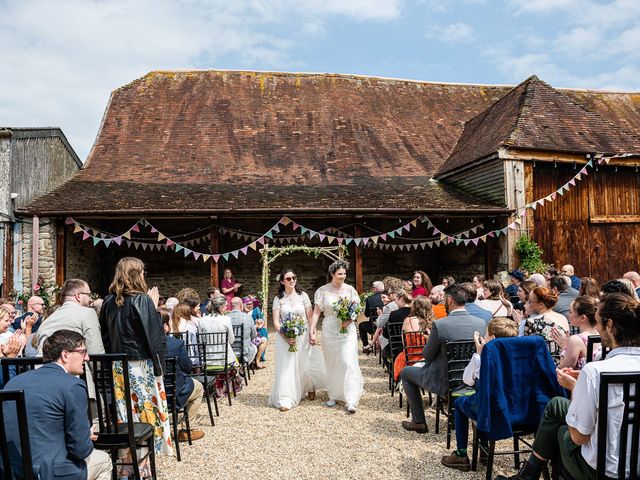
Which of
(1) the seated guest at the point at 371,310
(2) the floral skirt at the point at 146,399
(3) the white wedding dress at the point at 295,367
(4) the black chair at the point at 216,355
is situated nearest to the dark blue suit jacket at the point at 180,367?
(2) the floral skirt at the point at 146,399

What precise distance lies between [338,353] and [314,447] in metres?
1.50

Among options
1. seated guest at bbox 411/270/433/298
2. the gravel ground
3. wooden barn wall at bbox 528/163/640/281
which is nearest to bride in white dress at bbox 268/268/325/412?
the gravel ground

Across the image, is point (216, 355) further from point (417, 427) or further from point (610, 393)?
point (610, 393)

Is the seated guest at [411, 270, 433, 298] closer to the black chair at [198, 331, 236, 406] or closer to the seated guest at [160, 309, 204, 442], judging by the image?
the black chair at [198, 331, 236, 406]

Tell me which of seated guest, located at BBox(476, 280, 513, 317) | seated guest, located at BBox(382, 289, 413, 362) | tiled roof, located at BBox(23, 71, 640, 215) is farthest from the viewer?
tiled roof, located at BBox(23, 71, 640, 215)

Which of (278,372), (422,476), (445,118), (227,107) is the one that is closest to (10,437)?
(422,476)

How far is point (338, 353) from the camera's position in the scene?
241 inches

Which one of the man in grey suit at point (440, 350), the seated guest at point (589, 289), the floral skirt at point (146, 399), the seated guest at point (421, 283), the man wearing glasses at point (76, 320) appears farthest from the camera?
the seated guest at point (421, 283)

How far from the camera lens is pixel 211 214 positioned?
12.4 metres

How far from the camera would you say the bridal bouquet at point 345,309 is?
19.9 ft

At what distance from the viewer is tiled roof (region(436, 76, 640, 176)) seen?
1323 cm

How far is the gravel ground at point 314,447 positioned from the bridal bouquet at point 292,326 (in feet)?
2.67

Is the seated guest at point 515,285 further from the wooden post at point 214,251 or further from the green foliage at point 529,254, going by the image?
the wooden post at point 214,251

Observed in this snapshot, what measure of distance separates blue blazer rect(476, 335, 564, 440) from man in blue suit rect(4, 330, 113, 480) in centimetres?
247
